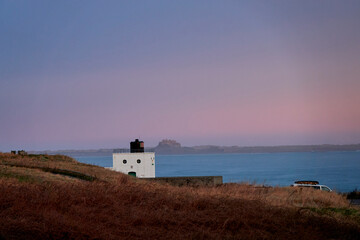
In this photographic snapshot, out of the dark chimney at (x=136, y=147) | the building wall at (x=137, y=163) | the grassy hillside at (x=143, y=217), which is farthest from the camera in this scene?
the dark chimney at (x=136, y=147)

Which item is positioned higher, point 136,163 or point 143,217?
point 143,217

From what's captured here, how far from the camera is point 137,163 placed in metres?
60.4

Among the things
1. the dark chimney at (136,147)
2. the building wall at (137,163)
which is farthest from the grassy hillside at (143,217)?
the dark chimney at (136,147)

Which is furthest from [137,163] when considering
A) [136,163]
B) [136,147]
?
[136,147]

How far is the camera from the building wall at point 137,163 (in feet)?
197

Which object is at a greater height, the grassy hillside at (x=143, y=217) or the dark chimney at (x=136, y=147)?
the dark chimney at (x=136, y=147)

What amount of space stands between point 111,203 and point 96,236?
2.85 meters

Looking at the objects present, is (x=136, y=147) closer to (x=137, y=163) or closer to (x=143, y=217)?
(x=137, y=163)

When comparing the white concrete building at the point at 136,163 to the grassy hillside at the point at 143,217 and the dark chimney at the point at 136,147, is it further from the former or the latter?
the grassy hillside at the point at 143,217

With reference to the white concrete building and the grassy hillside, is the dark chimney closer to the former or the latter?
the white concrete building

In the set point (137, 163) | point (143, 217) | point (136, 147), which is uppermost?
point (136, 147)

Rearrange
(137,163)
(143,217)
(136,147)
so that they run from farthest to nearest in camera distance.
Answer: (136,147), (137,163), (143,217)

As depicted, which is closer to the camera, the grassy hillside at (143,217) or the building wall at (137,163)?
the grassy hillside at (143,217)

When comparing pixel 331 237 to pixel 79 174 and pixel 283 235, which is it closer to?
pixel 283 235
